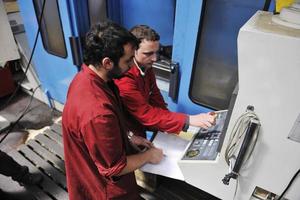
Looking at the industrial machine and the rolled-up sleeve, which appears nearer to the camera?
the industrial machine

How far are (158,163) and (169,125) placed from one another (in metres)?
0.24

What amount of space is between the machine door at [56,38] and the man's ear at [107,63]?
124cm

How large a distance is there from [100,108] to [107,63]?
8.5 inches

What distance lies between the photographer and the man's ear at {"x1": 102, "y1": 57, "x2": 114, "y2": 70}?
1.05 m

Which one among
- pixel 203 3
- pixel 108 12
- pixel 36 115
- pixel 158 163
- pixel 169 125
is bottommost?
pixel 36 115

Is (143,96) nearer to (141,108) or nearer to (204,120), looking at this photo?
(141,108)

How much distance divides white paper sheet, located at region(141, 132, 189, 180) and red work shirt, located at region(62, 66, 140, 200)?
0.20 m

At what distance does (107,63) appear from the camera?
107cm

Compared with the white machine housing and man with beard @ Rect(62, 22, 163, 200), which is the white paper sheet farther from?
the white machine housing

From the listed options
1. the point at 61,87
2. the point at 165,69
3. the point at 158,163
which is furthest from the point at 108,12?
the point at 158,163

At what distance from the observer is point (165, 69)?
6.59 feet

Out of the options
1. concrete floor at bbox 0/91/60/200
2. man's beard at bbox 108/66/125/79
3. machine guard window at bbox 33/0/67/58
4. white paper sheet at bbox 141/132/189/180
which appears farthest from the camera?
concrete floor at bbox 0/91/60/200

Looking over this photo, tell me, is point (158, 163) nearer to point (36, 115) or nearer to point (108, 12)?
point (108, 12)

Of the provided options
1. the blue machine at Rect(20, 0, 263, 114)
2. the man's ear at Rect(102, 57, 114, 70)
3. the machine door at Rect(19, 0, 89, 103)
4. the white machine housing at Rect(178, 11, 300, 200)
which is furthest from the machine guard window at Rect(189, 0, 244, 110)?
the machine door at Rect(19, 0, 89, 103)
